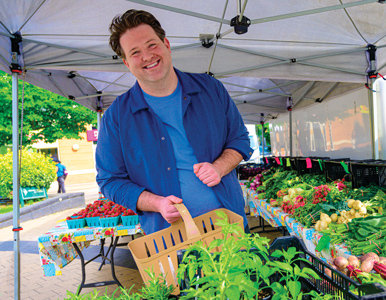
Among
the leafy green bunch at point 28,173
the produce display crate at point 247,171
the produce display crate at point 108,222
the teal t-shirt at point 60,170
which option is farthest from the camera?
the teal t-shirt at point 60,170

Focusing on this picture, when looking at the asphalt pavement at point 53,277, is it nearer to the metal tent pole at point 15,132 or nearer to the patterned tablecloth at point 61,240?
the patterned tablecloth at point 61,240

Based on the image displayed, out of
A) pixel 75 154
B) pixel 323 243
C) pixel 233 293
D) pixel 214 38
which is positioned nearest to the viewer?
pixel 233 293

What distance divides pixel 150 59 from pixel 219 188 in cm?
74

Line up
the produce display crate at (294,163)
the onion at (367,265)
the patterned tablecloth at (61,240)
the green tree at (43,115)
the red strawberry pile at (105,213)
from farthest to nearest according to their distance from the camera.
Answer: the green tree at (43,115)
the produce display crate at (294,163)
the red strawberry pile at (105,213)
the patterned tablecloth at (61,240)
the onion at (367,265)

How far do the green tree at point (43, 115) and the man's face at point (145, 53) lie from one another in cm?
1265

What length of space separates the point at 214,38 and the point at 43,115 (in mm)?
11751

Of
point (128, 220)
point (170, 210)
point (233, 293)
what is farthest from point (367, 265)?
point (128, 220)

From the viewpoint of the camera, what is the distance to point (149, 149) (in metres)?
1.72

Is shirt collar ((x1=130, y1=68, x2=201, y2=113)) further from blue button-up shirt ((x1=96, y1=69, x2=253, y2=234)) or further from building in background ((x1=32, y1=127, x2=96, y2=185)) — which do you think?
building in background ((x1=32, y1=127, x2=96, y2=185))

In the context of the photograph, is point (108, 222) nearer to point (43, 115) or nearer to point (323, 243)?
point (323, 243)

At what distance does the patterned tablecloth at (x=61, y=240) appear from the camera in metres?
4.00

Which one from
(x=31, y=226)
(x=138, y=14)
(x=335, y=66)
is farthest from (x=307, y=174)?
(x=31, y=226)

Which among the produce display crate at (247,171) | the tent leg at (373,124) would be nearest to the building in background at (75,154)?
the produce display crate at (247,171)

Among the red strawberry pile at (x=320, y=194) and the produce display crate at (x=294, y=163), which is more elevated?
the produce display crate at (x=294, y=163)
